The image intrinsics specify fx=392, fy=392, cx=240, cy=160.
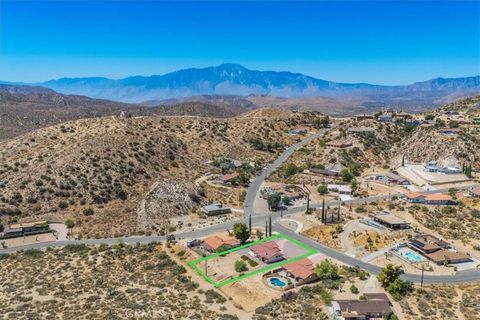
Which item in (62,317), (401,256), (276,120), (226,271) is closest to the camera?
(62,317)

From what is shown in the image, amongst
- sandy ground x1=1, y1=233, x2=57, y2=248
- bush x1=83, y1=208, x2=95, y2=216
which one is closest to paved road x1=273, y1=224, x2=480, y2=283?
bush x1=83, y1=208, x2=95, y2=216

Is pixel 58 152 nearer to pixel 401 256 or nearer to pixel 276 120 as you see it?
pixel 401 256

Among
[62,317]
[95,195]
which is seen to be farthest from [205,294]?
[95,195]

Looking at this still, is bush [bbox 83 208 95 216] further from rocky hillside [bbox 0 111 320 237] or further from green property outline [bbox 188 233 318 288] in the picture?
green property outline [bbox 188 233 318 288]

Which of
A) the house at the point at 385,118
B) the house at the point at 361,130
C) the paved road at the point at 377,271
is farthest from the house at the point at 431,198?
the house at the point at 385,118

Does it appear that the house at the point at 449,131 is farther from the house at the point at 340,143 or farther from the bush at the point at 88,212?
the bush at the point at 88,212
